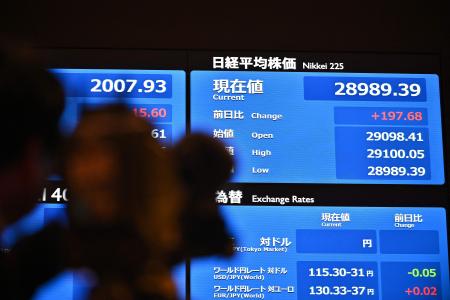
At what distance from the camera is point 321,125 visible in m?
3.21

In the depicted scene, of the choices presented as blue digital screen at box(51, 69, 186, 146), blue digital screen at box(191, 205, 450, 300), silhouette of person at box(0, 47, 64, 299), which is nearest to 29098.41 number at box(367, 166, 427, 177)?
blue digital screen at box(191, 205, 450, 300)

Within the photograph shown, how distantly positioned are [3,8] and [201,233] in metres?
2.79

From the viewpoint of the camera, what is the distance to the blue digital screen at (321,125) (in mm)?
3180

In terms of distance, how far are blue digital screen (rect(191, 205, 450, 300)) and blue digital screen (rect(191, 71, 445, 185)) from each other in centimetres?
14

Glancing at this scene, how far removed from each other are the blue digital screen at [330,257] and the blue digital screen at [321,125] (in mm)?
143

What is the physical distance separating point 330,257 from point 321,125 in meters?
0.53

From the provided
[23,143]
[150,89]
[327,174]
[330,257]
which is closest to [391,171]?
[327,174]

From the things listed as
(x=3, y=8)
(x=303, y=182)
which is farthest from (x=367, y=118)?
(x=3, y=8)

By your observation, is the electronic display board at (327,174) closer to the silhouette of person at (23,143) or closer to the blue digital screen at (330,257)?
the blue digital screen at (330,257)

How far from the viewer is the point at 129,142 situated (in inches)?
29.9

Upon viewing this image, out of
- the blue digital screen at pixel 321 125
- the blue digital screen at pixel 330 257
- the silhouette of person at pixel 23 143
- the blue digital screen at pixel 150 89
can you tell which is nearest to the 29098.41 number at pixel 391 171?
the blue digital screen at pixel 321 125

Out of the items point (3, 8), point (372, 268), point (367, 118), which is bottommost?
point (372, 268)

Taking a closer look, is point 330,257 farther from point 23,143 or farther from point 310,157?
point 23,143

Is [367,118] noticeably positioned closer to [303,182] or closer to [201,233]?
[303,182]
